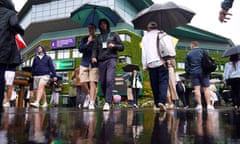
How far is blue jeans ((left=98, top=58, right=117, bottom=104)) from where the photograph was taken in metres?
5.10

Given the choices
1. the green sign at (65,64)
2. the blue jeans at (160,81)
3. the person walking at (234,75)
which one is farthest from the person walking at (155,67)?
the green sign at (65,64)

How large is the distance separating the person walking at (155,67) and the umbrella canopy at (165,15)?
3.36 feet

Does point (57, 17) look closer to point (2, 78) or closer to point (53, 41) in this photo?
point (53, 41)

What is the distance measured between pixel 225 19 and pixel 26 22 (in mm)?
47311

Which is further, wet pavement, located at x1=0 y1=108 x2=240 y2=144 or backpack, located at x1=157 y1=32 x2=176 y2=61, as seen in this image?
backpack, located at x1=157 y1=32 x2=176 y2=61

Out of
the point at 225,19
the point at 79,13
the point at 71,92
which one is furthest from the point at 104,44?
the point at 71,92

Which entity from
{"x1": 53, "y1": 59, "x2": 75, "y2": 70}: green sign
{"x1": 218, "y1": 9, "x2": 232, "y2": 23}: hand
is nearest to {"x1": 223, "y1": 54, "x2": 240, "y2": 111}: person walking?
{"x1": 218, "y1": 9, "x2": 232, "y2": 23}: hand

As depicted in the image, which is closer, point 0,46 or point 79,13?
point 0,46

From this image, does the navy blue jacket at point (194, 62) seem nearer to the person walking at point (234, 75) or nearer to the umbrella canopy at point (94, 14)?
the person walking at point (234, 75)

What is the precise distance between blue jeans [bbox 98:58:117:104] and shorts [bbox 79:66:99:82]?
0.93 feet

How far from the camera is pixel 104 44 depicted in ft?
17.3

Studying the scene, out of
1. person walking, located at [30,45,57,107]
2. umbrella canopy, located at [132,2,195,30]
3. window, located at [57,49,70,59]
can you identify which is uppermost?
window, located at [57,49,70,59]

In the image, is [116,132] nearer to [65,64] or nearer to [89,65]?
[89,65]

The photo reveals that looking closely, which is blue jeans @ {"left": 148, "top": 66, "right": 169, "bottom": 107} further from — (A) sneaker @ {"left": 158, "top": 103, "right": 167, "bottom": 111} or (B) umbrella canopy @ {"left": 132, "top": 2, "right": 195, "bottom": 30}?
(B) umbrella canopy @ {"left": 132, "top": 2, "right": 195, "bottom": 30}
